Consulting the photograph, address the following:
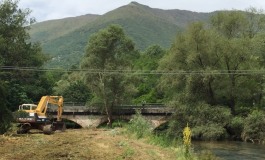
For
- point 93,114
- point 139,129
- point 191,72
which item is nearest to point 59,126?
point 139,129

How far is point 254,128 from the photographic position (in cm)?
4156

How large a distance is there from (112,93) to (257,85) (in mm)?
17068

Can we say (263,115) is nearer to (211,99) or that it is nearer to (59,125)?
(211,99)

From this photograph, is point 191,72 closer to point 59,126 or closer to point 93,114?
point 93,114

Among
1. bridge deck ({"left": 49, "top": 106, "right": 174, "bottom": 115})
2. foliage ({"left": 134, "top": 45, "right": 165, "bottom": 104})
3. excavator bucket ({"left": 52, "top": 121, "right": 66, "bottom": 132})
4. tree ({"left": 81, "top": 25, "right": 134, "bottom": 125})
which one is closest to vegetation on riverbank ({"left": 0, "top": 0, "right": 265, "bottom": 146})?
tree ({"left": 81, "top": 25, "right": 134, "bottom": 125})

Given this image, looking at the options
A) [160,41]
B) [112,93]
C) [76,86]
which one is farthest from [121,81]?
[160,41]

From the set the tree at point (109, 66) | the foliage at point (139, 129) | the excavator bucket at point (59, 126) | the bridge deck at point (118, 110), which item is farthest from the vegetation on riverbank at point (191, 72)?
the foliage at point (139, 129)

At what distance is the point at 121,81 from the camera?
52.8 m

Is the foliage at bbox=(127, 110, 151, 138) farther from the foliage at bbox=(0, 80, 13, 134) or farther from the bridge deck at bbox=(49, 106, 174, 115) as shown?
the bridge deck at bbox=(49, 106, 174, 115)

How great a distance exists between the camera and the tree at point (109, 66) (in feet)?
173

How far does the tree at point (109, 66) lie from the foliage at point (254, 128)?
15894 mm

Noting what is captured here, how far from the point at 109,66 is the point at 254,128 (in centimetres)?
1952

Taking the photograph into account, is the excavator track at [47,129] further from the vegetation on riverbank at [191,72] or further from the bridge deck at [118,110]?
the bridge deck at [118,110]

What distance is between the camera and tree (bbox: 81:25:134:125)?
52812 millimetres
